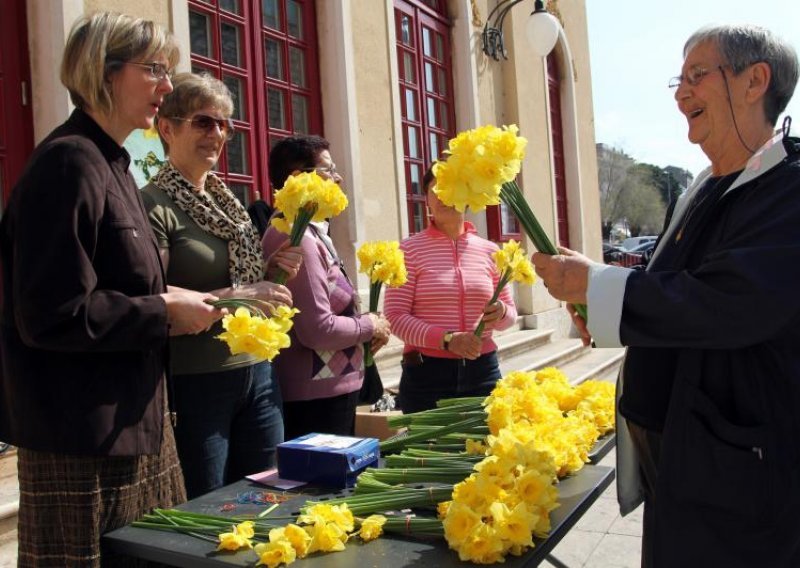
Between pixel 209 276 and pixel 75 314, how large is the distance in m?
0.71

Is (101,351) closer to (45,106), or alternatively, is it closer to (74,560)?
(74,560)

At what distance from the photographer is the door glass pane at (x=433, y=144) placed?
8.77 m

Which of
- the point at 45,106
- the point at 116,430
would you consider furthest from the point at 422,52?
the point at 116,430

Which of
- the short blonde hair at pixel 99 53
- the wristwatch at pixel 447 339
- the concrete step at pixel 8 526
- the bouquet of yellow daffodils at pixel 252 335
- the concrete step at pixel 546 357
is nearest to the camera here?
the bouquet of yellow daffodils at pixel 252 335

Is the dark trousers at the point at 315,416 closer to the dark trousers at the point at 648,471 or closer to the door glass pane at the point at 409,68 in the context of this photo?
the dark trousers at the point at 648,471

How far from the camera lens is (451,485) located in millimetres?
1806

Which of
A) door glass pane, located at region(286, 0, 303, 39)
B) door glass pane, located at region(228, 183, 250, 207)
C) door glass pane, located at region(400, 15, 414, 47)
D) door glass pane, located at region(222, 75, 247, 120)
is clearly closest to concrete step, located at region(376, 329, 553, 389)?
door glass pane, located at region(228, 183, 250, 207)

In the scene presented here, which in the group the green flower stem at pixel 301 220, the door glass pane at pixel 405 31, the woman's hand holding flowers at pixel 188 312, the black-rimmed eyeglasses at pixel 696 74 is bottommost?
the woman's hand holding flowers at pixel 188 312

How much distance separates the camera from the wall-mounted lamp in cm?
850

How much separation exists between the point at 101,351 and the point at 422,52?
763cm

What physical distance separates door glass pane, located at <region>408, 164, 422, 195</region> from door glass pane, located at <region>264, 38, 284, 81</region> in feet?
7.91

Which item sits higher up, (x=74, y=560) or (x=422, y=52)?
(x=422, y=52)

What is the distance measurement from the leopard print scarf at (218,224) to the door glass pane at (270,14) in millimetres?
4271

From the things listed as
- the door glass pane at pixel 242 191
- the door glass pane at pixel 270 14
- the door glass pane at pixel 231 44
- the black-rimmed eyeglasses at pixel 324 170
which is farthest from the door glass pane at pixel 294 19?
the black-rimmed eyeglasses at pixel 324 170
